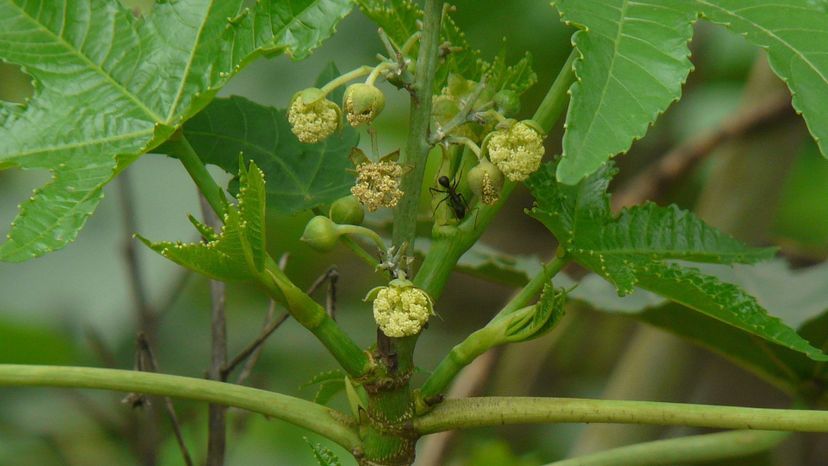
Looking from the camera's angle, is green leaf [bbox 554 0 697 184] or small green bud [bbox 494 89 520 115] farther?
small green bud [bbox 494 89 520 115]

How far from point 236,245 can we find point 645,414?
1.06 ft

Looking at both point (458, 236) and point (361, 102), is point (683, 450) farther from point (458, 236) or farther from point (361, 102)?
point (361, 102)

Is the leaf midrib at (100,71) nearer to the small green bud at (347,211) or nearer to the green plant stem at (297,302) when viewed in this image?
the green plant stem at (297,302)

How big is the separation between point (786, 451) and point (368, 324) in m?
0.95

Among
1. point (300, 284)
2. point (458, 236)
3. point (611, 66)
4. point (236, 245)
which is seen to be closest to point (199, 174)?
point (236, 245)

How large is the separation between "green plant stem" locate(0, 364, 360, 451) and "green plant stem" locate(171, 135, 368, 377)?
47mm

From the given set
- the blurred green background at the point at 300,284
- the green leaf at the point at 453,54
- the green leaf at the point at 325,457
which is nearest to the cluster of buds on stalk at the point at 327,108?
the green leaf at the point at 453,54

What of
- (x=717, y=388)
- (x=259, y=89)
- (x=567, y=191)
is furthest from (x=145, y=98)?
(x=717, y=388)

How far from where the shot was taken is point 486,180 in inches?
30.1

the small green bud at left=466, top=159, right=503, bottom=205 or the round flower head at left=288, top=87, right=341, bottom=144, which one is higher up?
the round flower head at left=288, top=87, right=341, bottom=144

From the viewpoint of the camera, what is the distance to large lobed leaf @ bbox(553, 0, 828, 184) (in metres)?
0.60

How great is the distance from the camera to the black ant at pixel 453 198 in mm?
825

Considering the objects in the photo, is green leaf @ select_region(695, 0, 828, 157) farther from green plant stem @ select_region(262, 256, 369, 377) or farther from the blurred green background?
the blurred green background

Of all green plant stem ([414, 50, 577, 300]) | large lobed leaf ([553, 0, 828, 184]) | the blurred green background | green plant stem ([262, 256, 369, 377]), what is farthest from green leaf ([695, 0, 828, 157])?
the blurred green background
